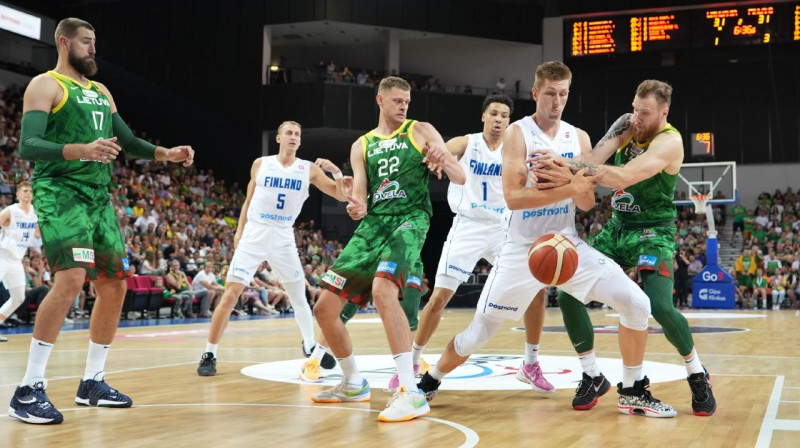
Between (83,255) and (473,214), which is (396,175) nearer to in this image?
(473,214)

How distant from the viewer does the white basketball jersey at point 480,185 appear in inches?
271

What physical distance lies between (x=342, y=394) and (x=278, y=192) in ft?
9.82

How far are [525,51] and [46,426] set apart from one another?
29.0 metres

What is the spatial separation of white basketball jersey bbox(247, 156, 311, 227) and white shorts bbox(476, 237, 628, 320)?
3305mm

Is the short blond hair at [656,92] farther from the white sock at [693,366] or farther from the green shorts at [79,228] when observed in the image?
the green shorts at [79,228]

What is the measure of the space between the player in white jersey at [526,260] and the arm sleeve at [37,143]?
267cm

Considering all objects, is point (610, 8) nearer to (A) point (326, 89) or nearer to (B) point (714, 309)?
(A) point (326, 89)

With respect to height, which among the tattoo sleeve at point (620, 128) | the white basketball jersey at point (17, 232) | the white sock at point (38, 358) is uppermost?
the tattoo sleeve at point (620, 128)

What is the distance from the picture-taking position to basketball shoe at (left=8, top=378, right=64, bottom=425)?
451 cm

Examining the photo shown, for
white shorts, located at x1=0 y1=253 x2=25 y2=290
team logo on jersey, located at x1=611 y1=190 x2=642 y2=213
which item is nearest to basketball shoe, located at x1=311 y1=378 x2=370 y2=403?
team logo on jersey, located at x1=611 y1=190 x2=642 y2=213

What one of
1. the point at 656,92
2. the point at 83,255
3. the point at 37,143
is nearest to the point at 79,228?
the point at 83,255

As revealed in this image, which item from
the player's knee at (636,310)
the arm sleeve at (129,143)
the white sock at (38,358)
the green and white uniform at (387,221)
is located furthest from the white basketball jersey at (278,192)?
the player's knee at (636,310)

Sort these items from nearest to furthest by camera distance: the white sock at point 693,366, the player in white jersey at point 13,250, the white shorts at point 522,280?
1. the white shorts at point 522,280
2. the white sock at point 693,366
3. the player in white jersey at point 13,250

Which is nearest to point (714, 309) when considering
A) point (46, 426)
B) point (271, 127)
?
point (271, 127)
